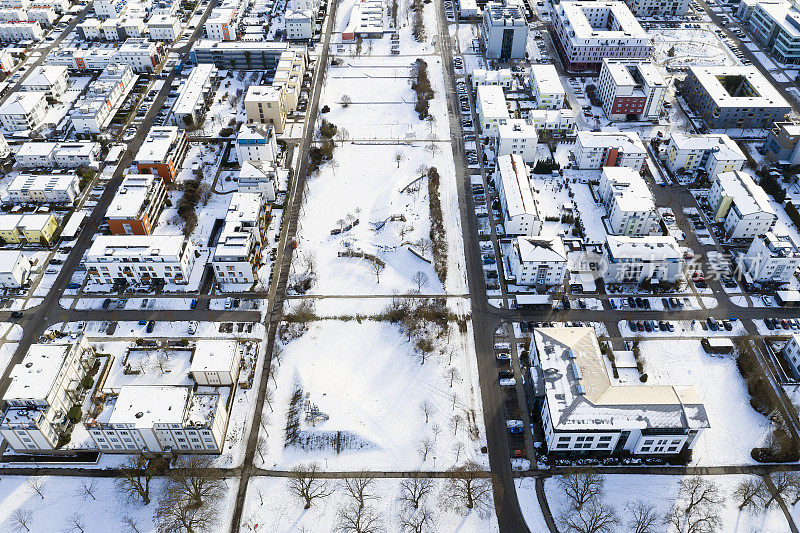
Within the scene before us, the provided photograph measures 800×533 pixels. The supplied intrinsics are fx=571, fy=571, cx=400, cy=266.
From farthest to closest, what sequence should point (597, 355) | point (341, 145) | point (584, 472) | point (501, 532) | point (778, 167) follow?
point (341, 145) → point (778, 167) → point (597, 355) → point (584, 472) → point (501, 532)

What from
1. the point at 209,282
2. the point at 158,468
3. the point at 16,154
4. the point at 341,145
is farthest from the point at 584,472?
the point at 16,154

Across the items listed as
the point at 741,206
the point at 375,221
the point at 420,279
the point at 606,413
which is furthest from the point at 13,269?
the point at 741,206

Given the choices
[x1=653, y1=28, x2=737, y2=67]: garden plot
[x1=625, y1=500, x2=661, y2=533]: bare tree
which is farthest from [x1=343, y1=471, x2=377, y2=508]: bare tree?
[x1=653, y1=28, x2=737, y2=67]: garden plot

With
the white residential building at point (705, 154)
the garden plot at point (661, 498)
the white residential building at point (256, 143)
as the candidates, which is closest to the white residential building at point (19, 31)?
the white residential building at point (256, 143)

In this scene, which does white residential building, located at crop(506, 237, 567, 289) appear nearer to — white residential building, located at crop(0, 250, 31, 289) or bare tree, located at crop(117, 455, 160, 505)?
bare tree, located at crop(117, 455, 160, 505)

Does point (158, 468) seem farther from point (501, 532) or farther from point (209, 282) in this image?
point (501, 532)

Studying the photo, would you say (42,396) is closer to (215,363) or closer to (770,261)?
(215,363)
